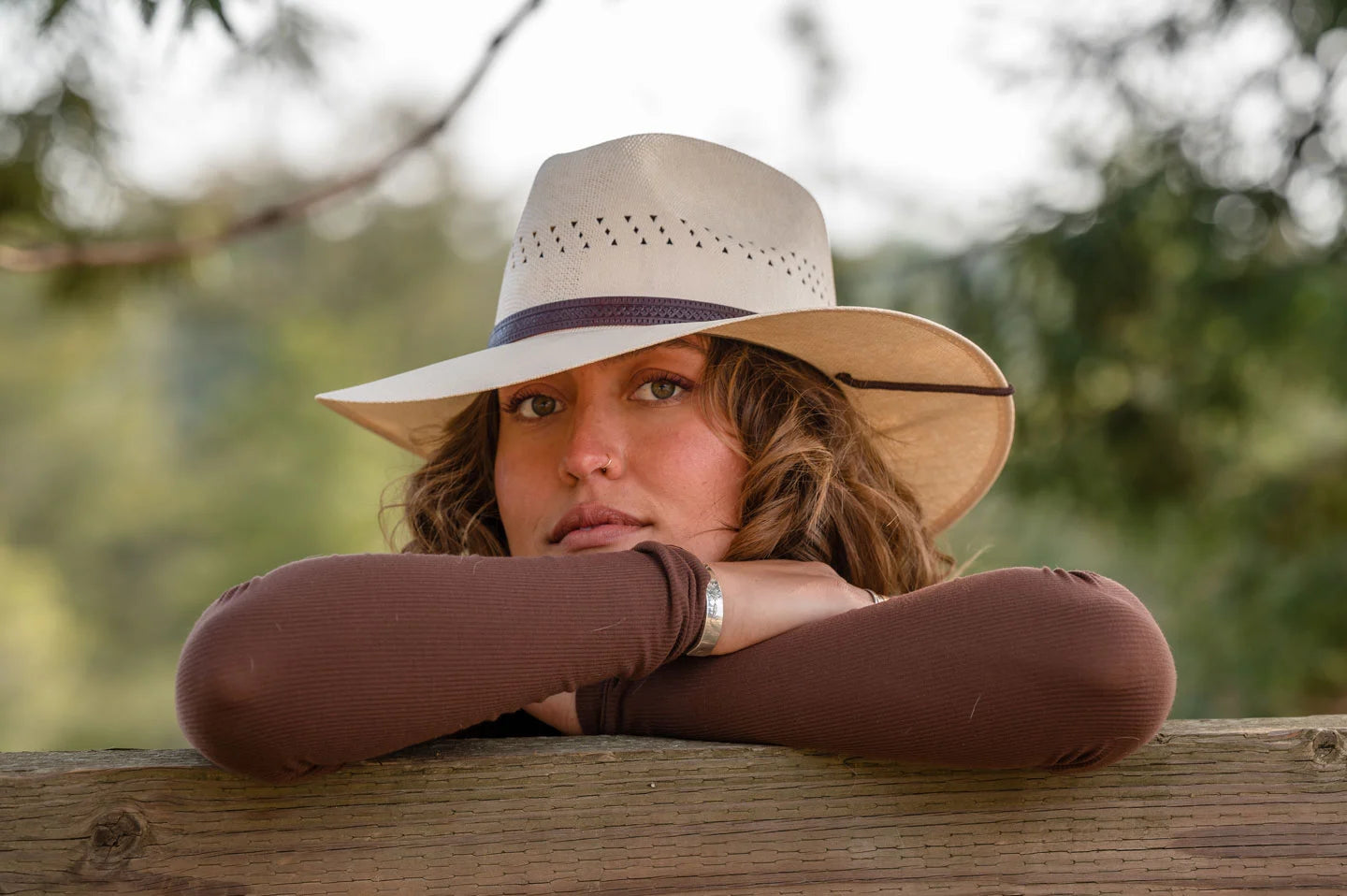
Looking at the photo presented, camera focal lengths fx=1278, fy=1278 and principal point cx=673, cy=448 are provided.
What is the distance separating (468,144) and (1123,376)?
3043cm

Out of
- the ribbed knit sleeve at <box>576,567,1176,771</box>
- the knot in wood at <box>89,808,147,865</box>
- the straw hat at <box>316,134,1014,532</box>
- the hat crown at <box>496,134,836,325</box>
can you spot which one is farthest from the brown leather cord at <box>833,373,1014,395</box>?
the knot in wood at <box>89,808,147,865</box>

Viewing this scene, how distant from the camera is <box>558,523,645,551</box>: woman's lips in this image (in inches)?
58.5

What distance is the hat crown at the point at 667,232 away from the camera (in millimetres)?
1607

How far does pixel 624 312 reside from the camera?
158cm

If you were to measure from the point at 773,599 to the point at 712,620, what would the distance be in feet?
0.29

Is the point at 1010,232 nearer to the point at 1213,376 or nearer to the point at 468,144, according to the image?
the point at 1213,376

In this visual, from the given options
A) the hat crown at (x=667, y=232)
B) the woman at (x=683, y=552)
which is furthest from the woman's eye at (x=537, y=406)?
the hat crown at (x=667, y=232)

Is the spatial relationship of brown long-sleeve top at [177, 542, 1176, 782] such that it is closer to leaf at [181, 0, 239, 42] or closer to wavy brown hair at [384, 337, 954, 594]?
wavy brown hair at [384, 337, 954, 594]

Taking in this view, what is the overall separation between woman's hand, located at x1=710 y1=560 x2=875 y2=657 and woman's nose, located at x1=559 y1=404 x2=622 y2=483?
23 centimetres

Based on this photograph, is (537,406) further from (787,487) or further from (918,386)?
(918,386)

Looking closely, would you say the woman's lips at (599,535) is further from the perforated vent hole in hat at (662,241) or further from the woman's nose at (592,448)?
the perforated vent hole in hat at (662,241)

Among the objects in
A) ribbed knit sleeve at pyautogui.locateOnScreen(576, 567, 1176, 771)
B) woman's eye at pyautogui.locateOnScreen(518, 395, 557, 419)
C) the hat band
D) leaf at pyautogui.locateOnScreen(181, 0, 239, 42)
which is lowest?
ribbed knit sleeve at pyautogui.locateOnScreen(576, 567, 1176, 771)

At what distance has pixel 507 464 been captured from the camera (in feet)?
5.42

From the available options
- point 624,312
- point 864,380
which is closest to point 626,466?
point 624,312
